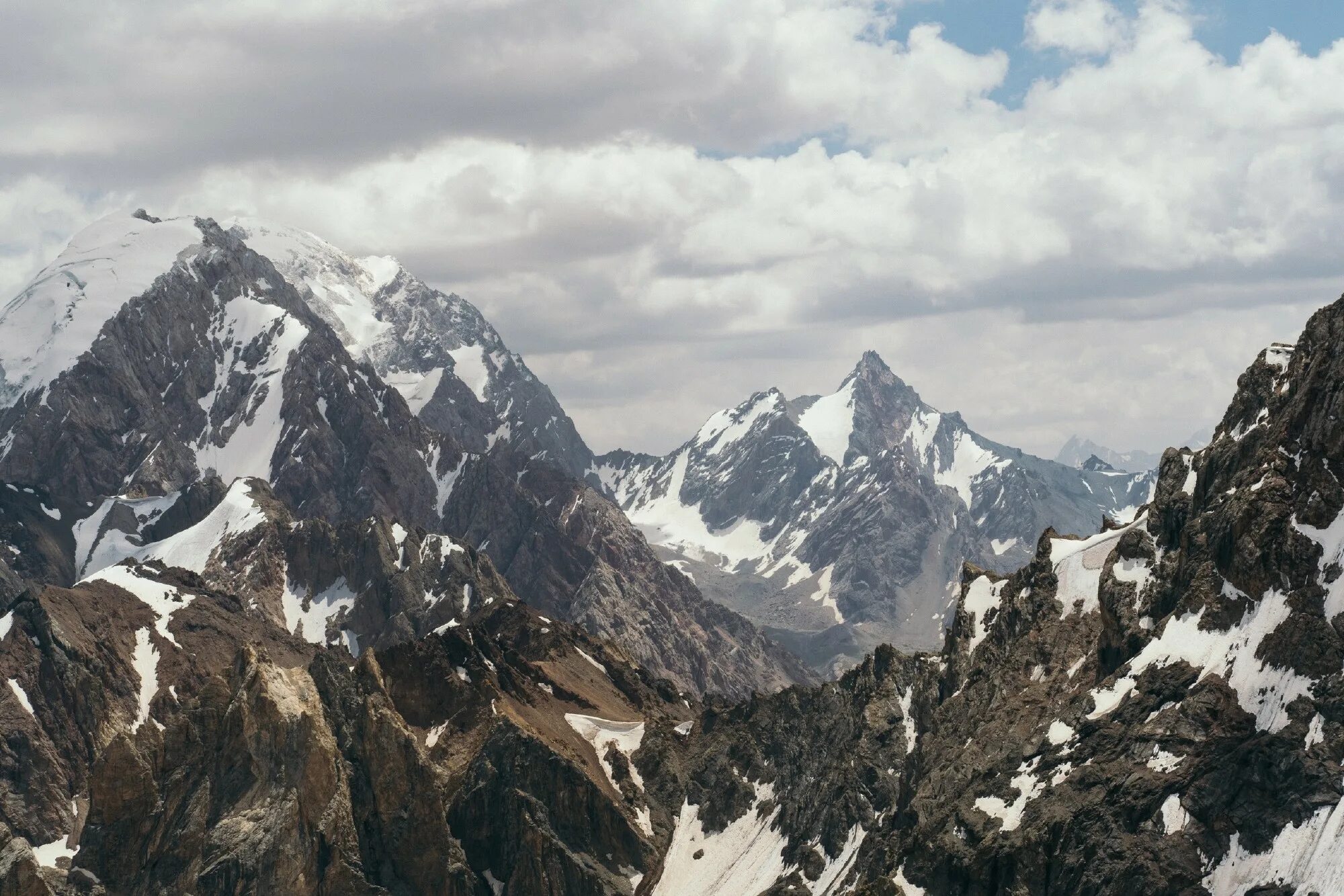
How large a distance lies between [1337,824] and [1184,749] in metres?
22.4

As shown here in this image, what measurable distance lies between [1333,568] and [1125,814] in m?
34.3

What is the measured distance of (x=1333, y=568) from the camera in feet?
645

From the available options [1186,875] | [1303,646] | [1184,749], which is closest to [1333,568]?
[1303,646]

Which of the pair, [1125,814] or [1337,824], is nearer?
[1337,824]

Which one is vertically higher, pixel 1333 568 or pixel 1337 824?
pixel 1333 568

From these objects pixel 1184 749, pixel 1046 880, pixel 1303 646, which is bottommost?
pixel 1046 880

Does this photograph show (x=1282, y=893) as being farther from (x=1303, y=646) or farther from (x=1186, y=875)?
(x=1303, y=646)

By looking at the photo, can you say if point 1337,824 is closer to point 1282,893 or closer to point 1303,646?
point 1282,893

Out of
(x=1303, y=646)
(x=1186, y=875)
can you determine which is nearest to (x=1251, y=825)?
(x=1186, y=875)

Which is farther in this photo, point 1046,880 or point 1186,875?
point 1046,880

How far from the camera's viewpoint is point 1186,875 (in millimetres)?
185125

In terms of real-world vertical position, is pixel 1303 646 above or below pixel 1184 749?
above

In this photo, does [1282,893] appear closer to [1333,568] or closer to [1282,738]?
[1282,738]

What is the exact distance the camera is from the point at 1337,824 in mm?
175750
